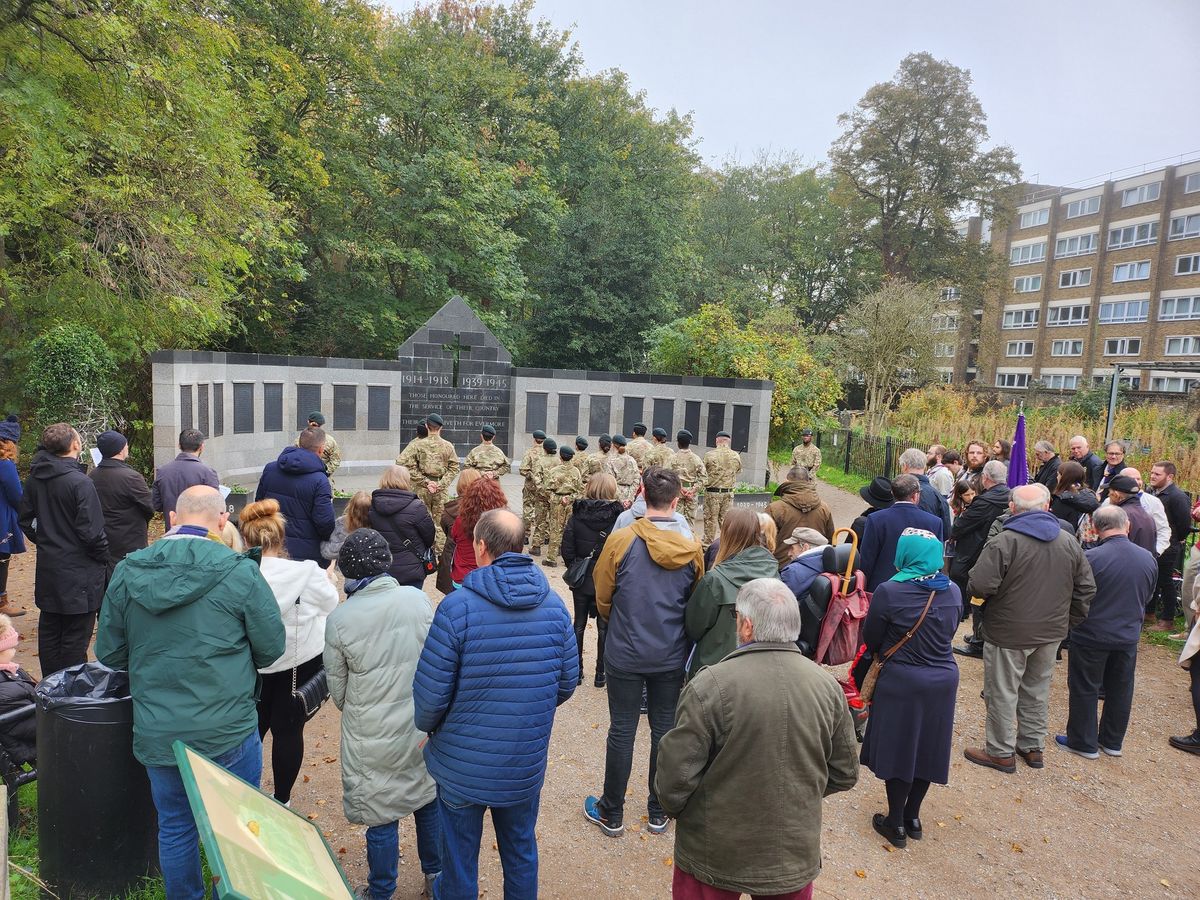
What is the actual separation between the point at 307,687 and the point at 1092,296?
5688 centimetres

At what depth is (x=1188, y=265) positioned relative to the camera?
4356 cm

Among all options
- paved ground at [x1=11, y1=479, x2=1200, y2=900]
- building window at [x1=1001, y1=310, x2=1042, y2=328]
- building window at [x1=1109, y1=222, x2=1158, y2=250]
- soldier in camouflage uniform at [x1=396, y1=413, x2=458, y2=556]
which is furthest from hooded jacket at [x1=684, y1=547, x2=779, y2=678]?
building window at [x1=1001, y1=310, x2=1042, y2=328]

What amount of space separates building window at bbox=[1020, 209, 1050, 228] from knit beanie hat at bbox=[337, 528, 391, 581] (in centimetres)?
6068

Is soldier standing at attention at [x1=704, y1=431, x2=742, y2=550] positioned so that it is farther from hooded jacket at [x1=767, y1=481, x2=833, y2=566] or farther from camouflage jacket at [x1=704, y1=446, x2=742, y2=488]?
hooded jacket at [x1=767, y1=481, x2=833, y2=566]

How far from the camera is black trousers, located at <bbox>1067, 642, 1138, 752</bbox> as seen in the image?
5.99 meters

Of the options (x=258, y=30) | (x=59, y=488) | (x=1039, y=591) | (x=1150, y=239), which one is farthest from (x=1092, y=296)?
(x=59, y=488)

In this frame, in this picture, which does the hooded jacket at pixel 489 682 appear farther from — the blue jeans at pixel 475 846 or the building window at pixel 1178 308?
the building window at pixel 1178 308

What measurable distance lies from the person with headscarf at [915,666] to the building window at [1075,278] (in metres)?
54.8

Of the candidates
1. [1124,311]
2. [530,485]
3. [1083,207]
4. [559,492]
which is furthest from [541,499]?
[1083,207]

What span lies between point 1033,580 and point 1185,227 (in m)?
50.3

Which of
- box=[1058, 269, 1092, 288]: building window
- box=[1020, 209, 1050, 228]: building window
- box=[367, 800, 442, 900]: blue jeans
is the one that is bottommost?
box=[367, 800, 442, 900]: blue jeans

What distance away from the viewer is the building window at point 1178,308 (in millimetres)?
43031

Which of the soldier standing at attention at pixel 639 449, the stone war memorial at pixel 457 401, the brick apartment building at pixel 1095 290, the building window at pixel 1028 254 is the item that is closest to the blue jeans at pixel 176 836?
Result: the soldier standing at attention at pixel 639 449

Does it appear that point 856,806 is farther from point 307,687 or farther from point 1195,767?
point 307,687
